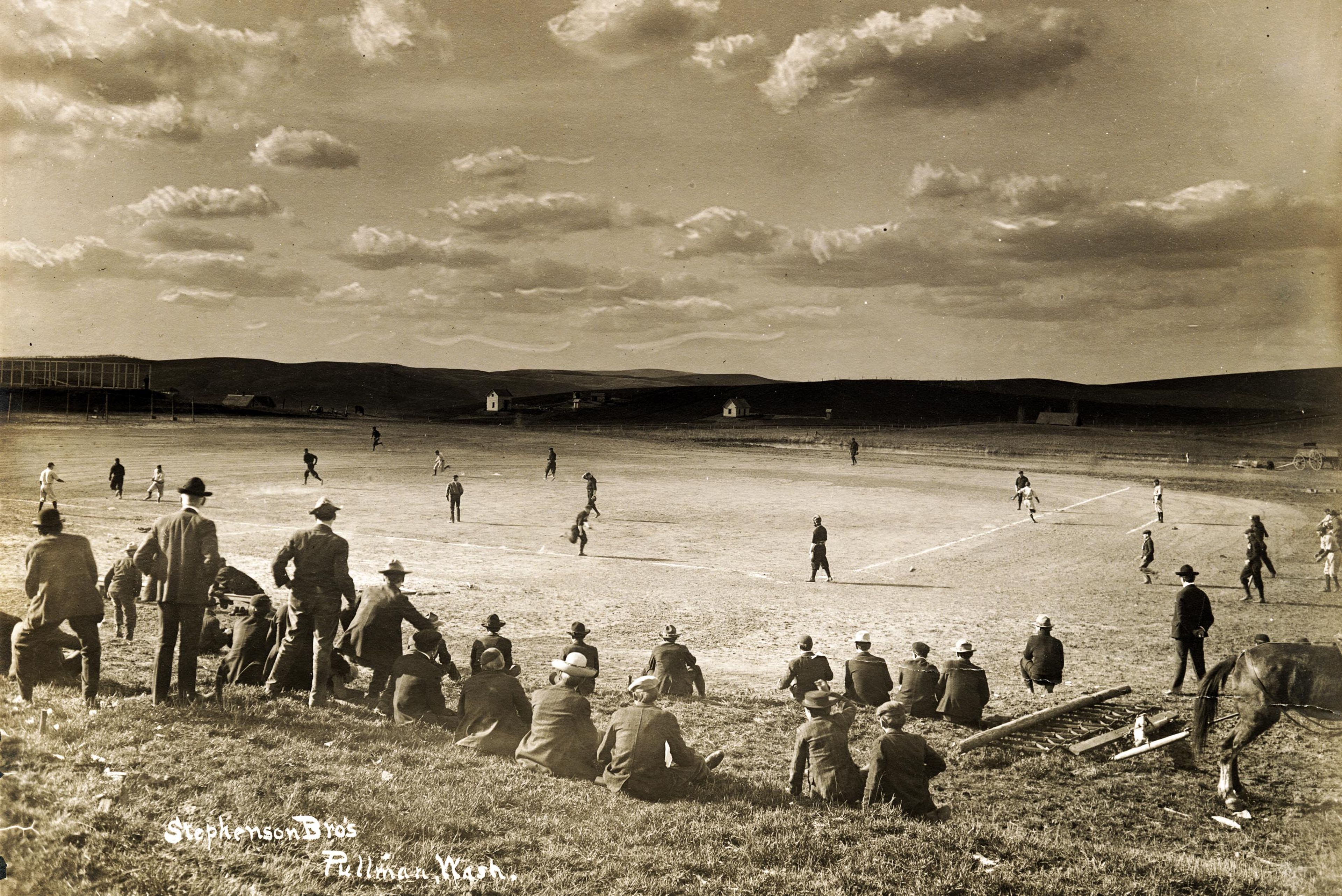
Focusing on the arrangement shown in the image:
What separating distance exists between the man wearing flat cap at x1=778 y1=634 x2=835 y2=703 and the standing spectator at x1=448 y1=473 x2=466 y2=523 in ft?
54.0

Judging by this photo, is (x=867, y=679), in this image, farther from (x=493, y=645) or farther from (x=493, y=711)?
(x=493, y=711)

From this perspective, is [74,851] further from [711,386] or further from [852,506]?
[711,386]

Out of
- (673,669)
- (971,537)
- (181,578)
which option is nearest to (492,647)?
(673,669)

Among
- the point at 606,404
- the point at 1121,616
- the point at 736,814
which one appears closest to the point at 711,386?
the point at 606,404

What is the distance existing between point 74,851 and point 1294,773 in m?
11.1

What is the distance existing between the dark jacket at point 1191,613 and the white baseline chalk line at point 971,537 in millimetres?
10473

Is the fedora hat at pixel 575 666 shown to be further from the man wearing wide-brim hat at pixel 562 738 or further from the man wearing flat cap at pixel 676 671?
the man wearing flat cap at pixel 676 671

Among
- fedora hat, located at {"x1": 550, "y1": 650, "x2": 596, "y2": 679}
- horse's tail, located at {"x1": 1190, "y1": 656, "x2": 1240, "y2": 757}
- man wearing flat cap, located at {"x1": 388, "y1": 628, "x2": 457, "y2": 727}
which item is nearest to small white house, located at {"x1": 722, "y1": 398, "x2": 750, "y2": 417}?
horse's tail, located at {"x1": 1190, "y1": 656, "x2": 1240, "y2": 757}

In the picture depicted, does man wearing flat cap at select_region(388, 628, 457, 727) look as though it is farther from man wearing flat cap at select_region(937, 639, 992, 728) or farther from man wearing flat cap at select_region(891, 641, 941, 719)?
man wearing flat cap at select_region(937, 639, 992, 728)

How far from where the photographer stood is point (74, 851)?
6254 millimetres

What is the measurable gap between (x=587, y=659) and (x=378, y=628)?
2367 millimetres

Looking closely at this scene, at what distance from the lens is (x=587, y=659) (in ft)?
31.3

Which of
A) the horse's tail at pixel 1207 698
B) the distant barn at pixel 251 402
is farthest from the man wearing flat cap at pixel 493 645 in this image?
the distant barn at pixel 251 402

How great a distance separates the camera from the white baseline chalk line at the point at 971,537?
23047 mm
